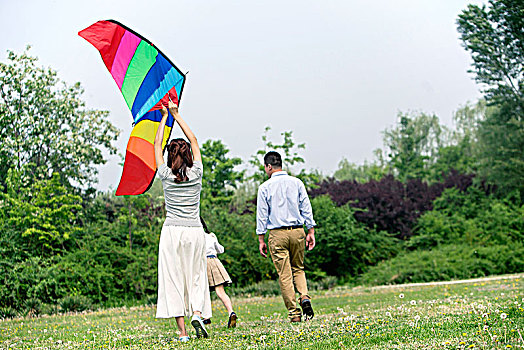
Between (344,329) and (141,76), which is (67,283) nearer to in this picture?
(141,76)

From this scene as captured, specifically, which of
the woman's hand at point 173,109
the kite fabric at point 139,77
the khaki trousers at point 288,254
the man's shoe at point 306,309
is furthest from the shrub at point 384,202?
the woman's hand at point 173,109

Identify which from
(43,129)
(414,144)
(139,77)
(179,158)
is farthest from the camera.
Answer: (414,144)

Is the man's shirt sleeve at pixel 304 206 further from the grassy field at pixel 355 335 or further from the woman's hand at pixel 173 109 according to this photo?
the woman's hand at pixel 173 109

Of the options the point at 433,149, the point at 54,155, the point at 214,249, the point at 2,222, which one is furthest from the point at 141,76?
the point at 433,149

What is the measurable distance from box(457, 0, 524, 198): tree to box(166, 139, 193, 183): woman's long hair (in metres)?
20.5

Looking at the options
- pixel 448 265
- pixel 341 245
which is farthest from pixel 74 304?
pixel 448 265

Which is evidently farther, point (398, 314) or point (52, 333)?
point (52, 333)

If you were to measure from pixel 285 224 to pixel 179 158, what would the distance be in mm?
2196

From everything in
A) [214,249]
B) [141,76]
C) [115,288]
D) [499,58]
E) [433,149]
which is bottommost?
[115,288]

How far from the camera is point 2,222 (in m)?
14.3

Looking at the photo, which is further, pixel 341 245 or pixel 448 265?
pixel 341 245

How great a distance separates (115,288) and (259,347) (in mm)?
10755

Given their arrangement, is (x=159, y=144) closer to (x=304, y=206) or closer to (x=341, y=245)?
(x=304, y=206)

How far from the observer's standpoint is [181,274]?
5.95 metres
